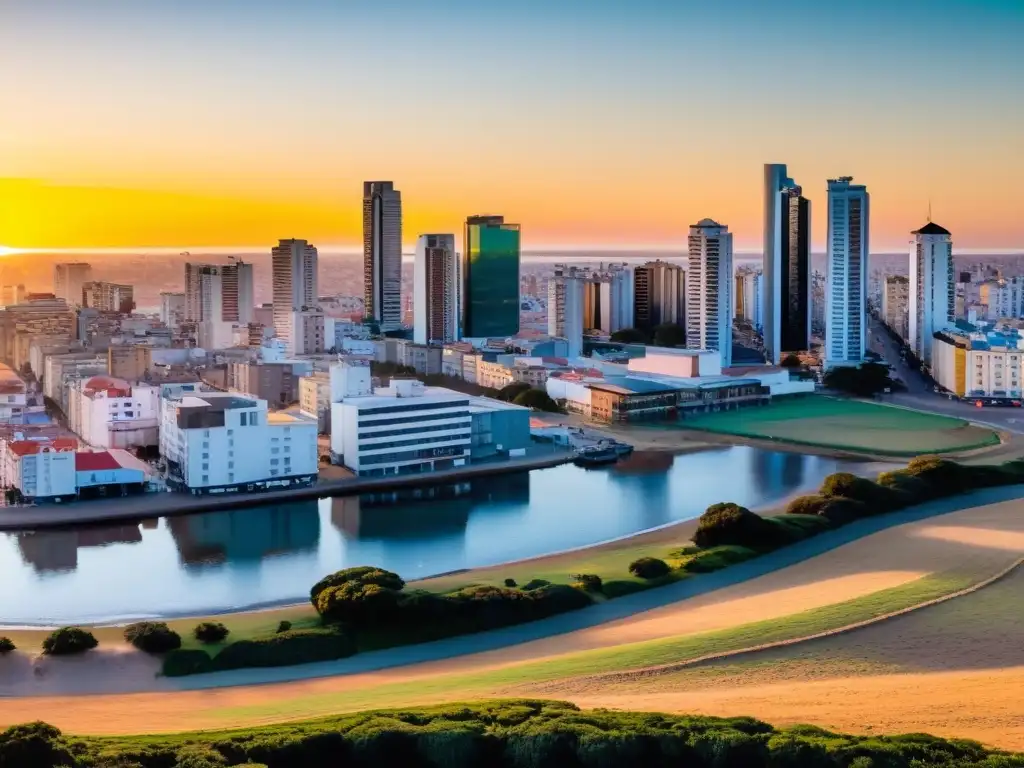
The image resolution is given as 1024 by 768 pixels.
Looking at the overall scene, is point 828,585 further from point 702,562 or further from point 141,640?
point 141,640

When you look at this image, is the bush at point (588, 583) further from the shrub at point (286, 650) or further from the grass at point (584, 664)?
A: the shrub at point (286, 650)

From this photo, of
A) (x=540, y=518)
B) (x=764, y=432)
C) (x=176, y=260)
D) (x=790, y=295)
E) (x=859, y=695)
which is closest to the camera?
(x=859, y=695)

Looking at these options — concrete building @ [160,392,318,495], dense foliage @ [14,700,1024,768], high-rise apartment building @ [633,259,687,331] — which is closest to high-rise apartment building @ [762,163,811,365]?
high-rise apartment building @ [633,259,687,331]

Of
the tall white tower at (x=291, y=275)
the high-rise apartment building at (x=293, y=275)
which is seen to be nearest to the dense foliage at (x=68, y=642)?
the high-rise apartment building at (x=293, y=275)

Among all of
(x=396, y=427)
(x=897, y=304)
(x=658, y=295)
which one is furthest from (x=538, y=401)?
(x=897, y=304)

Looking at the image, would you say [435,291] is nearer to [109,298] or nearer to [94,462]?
[109,298]

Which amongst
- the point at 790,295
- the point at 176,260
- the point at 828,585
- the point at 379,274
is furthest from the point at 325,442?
the point at 176,260

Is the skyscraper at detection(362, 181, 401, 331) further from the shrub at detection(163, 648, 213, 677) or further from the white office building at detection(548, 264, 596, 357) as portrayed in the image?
the shrub at detection(163, 648, 213, 677)

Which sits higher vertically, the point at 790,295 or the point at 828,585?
the point at 790,295
